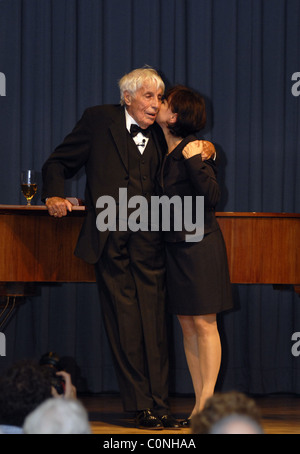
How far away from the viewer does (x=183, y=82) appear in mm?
3631

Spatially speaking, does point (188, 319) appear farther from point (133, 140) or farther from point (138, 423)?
point (133, 140)

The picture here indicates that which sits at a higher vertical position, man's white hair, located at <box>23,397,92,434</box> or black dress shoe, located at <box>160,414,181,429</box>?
man's white hair, located at <box>23,397,92,434</box>

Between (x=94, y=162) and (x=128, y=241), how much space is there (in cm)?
36

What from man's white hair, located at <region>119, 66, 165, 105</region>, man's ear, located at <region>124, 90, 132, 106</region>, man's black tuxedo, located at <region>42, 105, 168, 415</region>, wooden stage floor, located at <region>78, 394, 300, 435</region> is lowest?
wooden stage floor, located at <region>78, 394, 300, 435</region>

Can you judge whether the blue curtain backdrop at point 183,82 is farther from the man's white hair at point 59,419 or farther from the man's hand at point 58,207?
the man's white hair at point 59,419

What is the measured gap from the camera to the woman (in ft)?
8.62

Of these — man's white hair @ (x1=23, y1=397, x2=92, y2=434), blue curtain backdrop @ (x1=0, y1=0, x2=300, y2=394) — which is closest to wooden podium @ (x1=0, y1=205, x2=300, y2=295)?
blue curtain backdrop @ (x1=0, y1=0, x2=300, y2=394)

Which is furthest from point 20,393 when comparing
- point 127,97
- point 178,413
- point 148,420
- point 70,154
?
point 178,413

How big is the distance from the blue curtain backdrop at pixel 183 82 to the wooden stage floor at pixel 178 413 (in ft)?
0.30

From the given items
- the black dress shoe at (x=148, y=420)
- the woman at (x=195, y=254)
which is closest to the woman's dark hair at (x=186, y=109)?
the woman at (x=195, y=254)

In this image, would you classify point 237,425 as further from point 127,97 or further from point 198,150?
point 127,97

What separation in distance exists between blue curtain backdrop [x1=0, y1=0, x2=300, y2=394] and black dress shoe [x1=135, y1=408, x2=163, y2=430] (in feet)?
3.13

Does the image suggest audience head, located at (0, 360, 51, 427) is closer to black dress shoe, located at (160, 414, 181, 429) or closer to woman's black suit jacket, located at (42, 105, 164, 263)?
woman's black suit jacket, located at (42, 105, 164, 263)
